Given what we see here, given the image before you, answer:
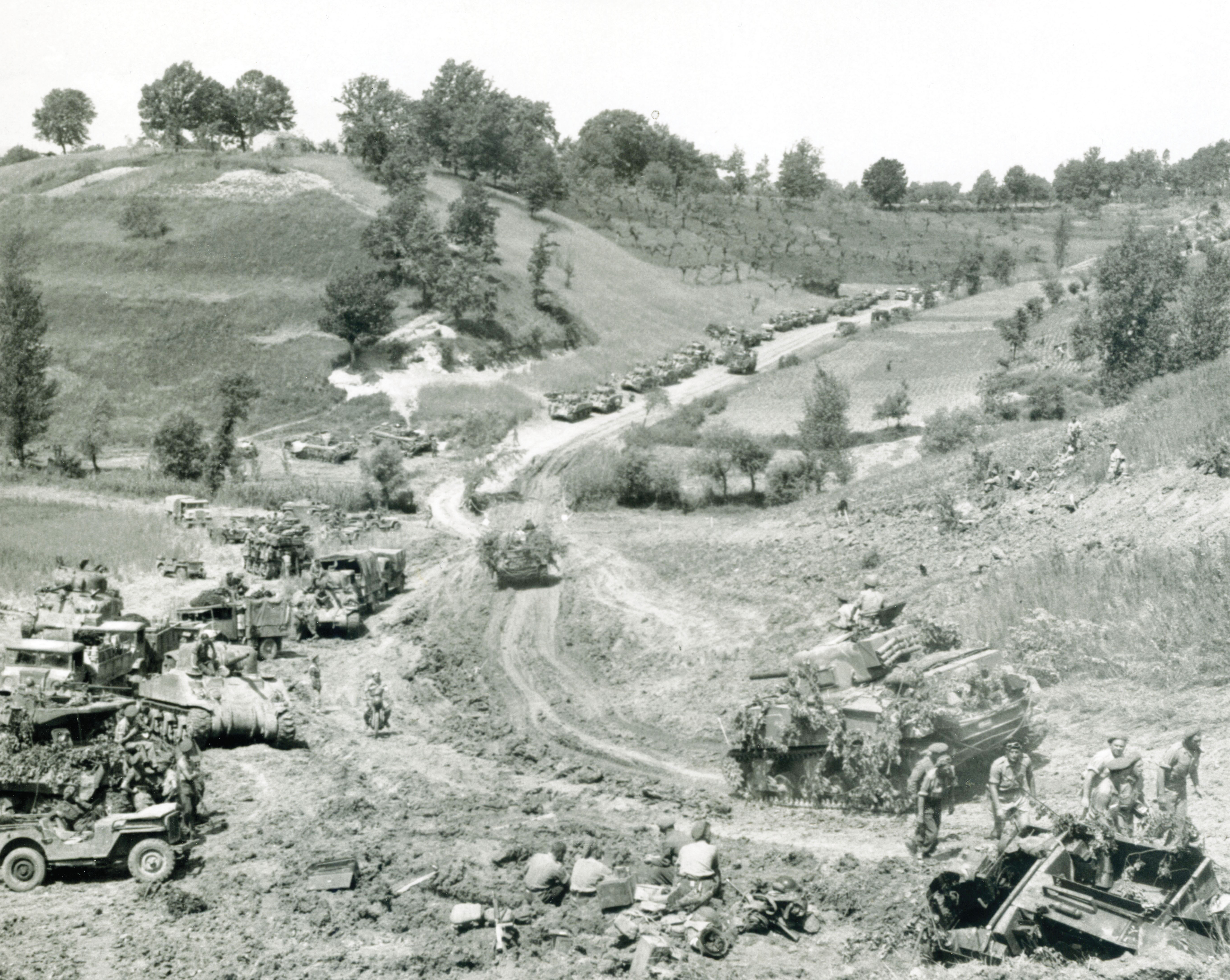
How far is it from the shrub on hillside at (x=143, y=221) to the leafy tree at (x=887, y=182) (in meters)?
92.2

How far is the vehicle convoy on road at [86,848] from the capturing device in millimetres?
15133

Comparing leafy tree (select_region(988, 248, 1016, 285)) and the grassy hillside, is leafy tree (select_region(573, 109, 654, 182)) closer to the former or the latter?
leafy tree (select_region(988, 248, 1016, 285))

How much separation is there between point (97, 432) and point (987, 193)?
130 metres

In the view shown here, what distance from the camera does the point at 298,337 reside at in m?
66.5

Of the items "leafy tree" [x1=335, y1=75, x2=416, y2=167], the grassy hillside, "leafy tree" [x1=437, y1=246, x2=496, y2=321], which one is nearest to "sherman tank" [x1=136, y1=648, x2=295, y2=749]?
the grassy hillside

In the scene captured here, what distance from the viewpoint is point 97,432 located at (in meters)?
50.1

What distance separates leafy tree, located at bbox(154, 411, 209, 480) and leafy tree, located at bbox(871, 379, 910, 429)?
29209 millimetres

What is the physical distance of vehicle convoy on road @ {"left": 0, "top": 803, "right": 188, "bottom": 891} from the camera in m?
15.1

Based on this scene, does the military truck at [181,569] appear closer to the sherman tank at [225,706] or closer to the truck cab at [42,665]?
the truck cab at [42,665]

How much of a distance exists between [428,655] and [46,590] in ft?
28.7

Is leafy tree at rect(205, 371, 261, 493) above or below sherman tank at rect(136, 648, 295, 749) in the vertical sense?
above

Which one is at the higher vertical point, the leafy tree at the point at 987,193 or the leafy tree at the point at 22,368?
the leafy tree at the point at 987,193

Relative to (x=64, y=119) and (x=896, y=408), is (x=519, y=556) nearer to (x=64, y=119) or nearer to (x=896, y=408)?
(x=896, y=408)

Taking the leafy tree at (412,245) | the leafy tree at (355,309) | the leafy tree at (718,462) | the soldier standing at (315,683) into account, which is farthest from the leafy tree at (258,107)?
Answer: the soldier standing at (315,683)
